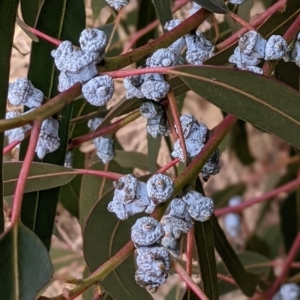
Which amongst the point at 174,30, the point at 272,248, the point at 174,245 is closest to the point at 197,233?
the point at 174,245

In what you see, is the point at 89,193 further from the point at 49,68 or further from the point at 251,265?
the point at 251,265

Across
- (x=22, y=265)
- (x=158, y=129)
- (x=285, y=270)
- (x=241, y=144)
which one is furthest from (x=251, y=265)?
(x=22, y=265)

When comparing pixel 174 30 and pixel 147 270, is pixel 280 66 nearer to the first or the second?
pixel 174 30

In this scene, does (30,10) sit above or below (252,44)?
above

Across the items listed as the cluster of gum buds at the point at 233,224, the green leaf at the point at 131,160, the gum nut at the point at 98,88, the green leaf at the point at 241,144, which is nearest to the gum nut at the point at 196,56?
the gum nut at the point at 98,88

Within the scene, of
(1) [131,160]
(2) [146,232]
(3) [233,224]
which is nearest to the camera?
(2) [146,232]

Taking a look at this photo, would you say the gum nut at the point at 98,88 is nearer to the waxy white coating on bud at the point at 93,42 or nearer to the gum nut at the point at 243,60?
the waxy white coating on bud at the point at 93,42
